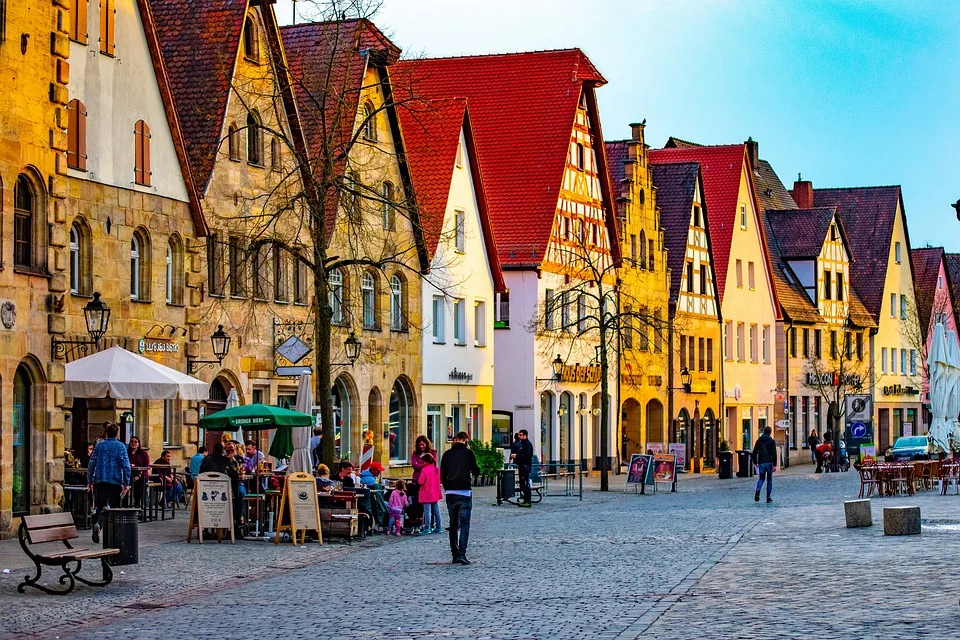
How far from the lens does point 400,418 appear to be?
49.2 m

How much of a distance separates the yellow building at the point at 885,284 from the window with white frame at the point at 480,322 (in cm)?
4001

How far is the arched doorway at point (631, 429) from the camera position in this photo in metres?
65.2

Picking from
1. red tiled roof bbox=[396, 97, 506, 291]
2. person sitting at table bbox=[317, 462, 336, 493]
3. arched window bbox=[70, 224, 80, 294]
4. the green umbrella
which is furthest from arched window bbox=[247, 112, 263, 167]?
person sitting at table bbox=[317, 462, 336, 493]

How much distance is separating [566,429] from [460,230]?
997cm

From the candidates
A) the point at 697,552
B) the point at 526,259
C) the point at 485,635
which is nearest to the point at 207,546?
the point at 697,552

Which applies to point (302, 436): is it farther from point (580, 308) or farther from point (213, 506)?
point (580, 308)

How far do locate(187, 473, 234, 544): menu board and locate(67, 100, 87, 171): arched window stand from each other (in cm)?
853

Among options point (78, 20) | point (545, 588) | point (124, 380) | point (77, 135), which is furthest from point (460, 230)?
point (545, 588)

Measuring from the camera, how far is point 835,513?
34062mm

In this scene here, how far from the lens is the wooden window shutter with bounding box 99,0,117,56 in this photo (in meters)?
33.3

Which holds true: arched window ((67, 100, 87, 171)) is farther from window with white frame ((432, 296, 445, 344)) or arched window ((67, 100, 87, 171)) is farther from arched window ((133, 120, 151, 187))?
window with white frame ((432, 296, 445, 344))

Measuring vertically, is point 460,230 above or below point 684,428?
above

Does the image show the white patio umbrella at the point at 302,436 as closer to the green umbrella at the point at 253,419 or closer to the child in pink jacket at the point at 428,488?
the green umbrella at the point at 253,419

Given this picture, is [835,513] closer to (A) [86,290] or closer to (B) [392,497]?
(B) [392,497]
